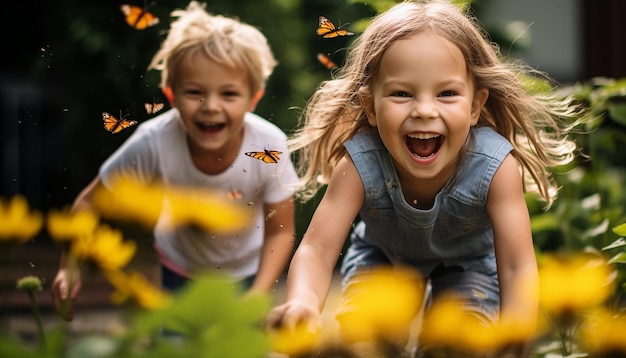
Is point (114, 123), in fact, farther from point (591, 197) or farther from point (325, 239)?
point (591, 197)

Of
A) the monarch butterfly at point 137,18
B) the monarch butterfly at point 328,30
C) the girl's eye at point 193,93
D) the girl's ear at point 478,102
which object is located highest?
the monarch butterfly at point 137,18

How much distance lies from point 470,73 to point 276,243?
68 cm

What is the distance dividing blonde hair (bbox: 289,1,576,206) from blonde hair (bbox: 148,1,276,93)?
31 centimetres

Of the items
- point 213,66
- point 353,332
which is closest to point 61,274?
point 213,66

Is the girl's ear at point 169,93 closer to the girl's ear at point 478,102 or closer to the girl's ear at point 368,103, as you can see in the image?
the girl's ear at point 368,103

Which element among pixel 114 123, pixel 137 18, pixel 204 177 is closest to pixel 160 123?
pixel 204 177

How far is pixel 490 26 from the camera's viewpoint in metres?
5.54

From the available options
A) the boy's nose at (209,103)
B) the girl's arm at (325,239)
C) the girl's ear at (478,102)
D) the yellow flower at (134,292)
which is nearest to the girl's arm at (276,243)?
the boy's nose at (209,103)

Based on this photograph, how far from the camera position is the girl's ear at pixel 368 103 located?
1642 millimetres

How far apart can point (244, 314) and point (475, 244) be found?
4.34ft

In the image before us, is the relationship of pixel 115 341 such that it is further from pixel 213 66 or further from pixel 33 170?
pixel 33 170

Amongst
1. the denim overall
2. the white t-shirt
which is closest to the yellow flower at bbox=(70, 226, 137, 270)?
the denim overall

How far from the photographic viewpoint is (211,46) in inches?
83.8

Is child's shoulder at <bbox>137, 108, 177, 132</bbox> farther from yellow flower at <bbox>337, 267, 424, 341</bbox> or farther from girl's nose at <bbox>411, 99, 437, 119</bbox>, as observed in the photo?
yellow flower at <bbox>337, 267, 424, 341</bbox>
